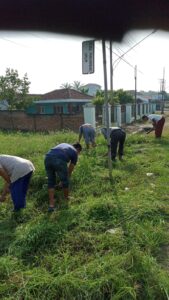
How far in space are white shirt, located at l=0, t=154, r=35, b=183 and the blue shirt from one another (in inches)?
16.4

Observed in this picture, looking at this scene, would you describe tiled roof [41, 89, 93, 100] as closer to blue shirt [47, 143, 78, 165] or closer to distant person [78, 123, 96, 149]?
distant person [78, 123, 96, 149]

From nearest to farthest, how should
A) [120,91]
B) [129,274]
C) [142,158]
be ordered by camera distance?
[129,274] → [142,158] → [120,91]

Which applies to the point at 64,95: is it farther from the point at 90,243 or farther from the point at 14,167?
the point at 90,243

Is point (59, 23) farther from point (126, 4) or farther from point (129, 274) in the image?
point (129, 274)

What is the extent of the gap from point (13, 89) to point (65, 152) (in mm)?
15925

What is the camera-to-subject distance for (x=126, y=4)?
1118 mm

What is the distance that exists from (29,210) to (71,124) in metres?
10.9

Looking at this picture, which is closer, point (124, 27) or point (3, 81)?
point (124, 27)

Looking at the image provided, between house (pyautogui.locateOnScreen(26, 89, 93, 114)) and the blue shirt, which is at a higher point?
house (pyautogui.locateOnScreen(26, 89, 93, 114))

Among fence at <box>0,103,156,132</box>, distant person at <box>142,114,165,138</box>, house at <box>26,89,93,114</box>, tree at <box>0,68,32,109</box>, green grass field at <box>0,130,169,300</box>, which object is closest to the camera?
green grass field at <box>0,130,169,300</box>

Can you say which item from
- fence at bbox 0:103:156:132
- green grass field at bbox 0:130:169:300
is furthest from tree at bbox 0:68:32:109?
green grass field at bbox 0:130:169:300

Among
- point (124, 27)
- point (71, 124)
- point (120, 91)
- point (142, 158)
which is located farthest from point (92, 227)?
point (120, 91)

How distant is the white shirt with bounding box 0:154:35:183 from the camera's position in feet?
12.0

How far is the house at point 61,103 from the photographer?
77.4 ft
